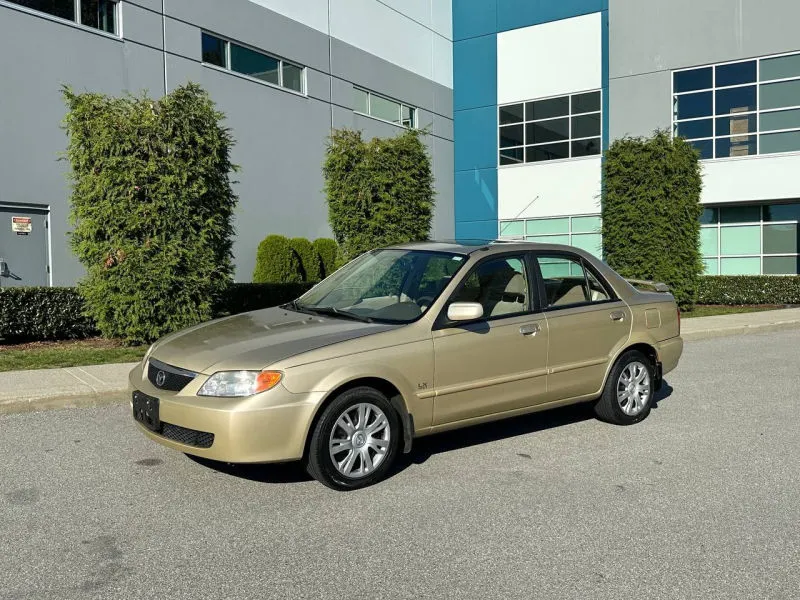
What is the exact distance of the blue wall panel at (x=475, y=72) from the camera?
86.2 feet

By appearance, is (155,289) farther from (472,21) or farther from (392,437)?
(472,21)

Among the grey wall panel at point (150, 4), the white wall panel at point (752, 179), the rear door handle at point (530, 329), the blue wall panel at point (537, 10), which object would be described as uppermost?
the blue wall panel at point (537, 10)

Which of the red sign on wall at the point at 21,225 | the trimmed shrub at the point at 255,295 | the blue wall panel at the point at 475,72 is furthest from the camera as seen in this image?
the blue wall panel at the point at 475,72

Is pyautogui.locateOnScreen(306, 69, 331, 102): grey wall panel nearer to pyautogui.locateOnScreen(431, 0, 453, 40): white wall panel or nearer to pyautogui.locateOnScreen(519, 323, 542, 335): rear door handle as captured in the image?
pyautogui.locateOnScreen(431, 0, 453, 40): white wall panel

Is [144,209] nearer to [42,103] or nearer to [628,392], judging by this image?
[42,103]

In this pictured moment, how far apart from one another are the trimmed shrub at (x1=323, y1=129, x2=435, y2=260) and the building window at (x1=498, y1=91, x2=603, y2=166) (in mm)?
12147

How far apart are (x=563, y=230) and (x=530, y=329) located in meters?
19.9

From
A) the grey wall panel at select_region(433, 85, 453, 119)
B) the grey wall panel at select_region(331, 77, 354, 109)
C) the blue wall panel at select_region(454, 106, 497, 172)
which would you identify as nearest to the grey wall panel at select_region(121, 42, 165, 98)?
the grey wall panel at select_region(331, 77, 354, 109)

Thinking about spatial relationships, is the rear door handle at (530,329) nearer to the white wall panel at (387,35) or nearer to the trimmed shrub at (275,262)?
the trimmed shrub at (275,262)

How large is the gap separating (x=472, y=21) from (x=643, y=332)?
22329 mm

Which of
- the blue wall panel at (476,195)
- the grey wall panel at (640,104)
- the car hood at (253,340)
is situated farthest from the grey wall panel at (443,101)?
the car hood at (253,340)

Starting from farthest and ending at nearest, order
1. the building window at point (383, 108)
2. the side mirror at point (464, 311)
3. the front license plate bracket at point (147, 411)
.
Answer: the building window at point (383, 108)
the side mirror at point (464, 311)
the front license plate bracket at point (147, 411)

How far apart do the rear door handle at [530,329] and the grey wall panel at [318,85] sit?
15934 mm

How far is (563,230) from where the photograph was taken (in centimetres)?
2503
